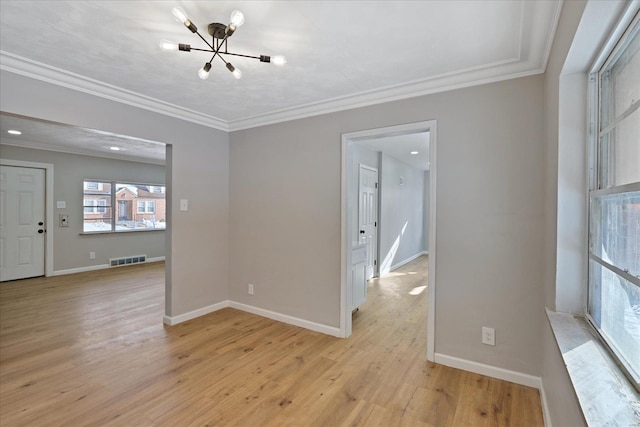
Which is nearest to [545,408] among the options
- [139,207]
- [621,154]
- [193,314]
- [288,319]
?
[621,154]

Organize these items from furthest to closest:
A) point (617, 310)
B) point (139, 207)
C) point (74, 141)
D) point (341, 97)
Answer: point (139, 207)
point (74, 141)
point (341, 97)
point (617, 310)

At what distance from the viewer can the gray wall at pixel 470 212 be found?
87.9 inches

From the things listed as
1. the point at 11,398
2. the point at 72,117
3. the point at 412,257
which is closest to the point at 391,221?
the point at 412,257

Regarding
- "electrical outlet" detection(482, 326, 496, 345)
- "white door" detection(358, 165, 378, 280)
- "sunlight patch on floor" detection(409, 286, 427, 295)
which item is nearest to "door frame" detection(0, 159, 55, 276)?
"white door" detection(358, 165, 378, 280)

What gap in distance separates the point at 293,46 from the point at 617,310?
2.21m

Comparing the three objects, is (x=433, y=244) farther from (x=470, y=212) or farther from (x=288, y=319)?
(x=288, y=319)

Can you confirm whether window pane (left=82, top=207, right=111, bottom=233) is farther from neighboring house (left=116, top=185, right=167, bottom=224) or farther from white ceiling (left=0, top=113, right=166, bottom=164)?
white ceiling (left=0, top=113, right=166, bottom=164)

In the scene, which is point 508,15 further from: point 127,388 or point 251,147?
point 127,388

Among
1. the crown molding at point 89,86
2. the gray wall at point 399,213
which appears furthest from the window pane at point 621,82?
the gray wall at point 399,213

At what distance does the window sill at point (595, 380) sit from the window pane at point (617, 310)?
58mm

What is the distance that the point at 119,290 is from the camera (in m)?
4.83

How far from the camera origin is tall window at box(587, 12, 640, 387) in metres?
1.09

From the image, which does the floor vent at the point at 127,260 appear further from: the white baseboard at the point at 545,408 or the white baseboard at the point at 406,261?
the white baseboard at the point at 545,408

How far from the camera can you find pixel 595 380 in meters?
1.08
